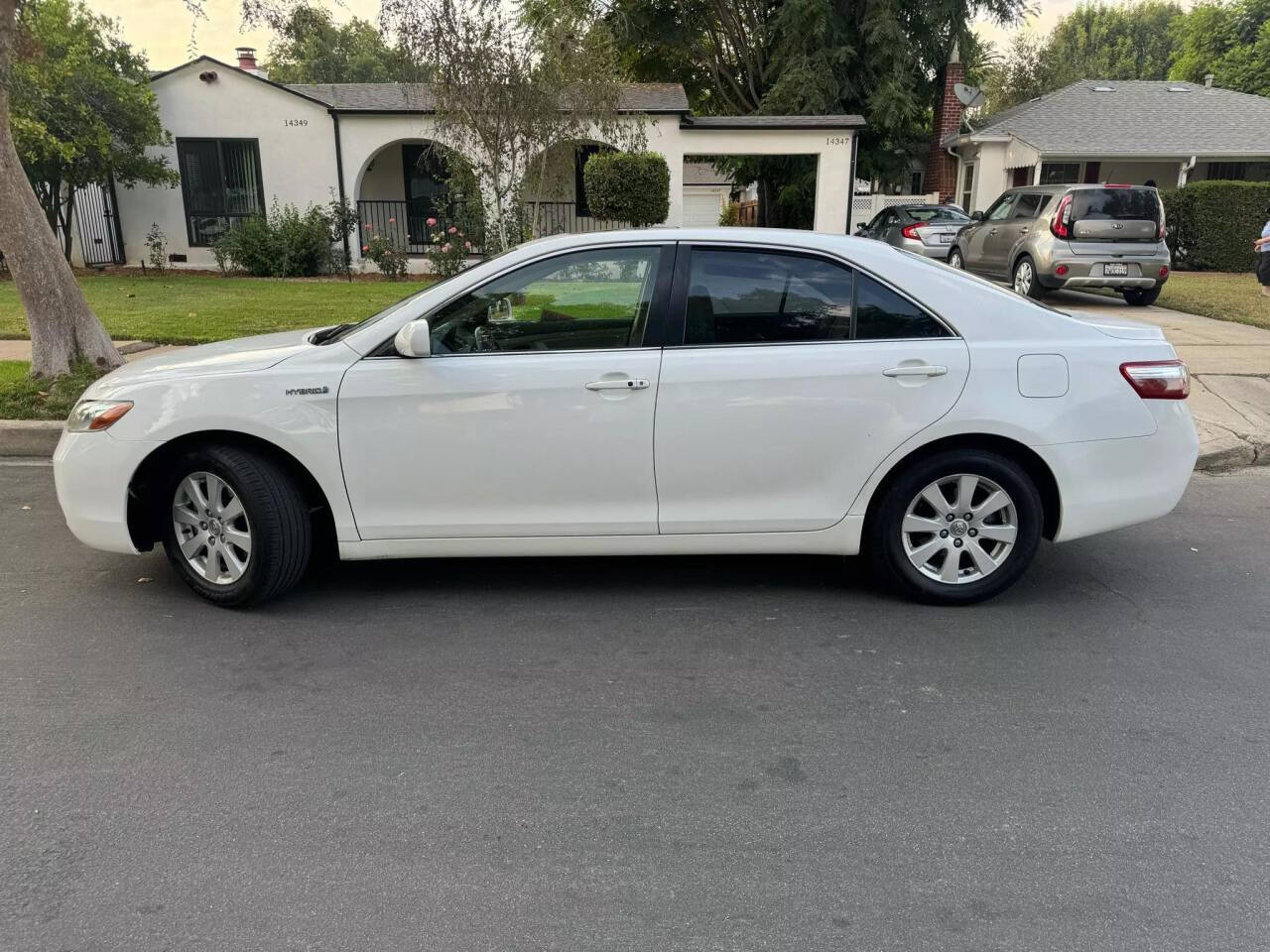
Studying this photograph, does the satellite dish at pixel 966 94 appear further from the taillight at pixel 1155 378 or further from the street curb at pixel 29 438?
the street curb at pixel 29 438

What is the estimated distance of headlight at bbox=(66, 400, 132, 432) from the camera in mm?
4203

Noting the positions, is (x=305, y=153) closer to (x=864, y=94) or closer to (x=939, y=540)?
(x=864, y=94)

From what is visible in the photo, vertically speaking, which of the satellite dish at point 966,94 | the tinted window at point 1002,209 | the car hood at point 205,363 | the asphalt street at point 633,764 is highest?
the satellite dish at point 966,94

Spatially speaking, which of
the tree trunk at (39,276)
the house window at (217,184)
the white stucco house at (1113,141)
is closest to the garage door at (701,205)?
the white stucco house at (1113,141)

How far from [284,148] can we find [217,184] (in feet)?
5.73

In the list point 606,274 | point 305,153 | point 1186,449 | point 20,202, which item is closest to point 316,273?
point 305,153

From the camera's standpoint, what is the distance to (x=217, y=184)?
20750mm

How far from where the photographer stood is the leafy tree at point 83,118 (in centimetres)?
1686

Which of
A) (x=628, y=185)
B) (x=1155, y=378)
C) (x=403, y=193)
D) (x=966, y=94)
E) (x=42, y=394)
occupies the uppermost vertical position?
(x=966, y=94)

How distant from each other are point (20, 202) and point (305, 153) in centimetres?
1384

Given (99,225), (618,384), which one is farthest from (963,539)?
(99,225)

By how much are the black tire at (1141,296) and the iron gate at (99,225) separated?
771 inches

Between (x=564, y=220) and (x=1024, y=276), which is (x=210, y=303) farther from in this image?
(x=1024, y=276)

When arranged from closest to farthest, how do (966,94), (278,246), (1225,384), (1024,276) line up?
1. (1225,384)
2. (1024,276)
3. (278,246)
4. (966,94)
